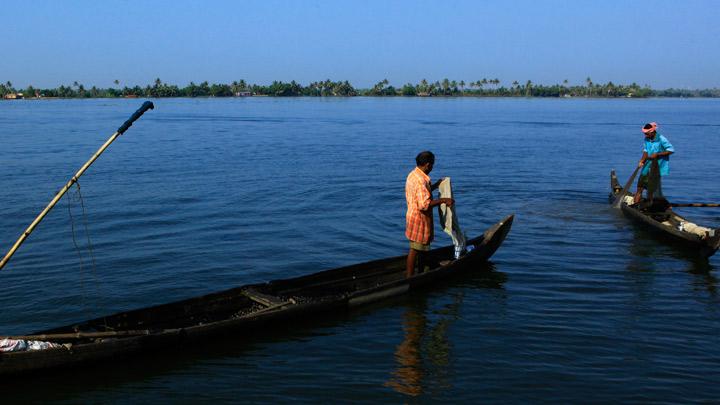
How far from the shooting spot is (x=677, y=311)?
8906mm

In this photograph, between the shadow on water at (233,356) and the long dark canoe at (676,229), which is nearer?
the shadow on water at (233,356)

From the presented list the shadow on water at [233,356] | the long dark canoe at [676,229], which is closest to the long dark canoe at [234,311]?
the shadow on water at [233,356]

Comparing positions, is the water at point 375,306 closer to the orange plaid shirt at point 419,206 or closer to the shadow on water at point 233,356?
the shadow on water at point 233,356

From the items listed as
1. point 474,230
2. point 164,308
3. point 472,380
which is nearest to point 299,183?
point 474,230

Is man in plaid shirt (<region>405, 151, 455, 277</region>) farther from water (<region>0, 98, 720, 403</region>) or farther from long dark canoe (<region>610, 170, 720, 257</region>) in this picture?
long dark canoe (<region>610, 170, 720, 257</region>)

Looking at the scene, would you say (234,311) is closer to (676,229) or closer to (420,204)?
(420,204)

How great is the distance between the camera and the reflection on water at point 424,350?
6.82m

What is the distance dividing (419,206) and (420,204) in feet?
0.14

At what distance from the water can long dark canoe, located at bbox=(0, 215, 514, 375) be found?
257 mm

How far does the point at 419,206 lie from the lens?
8.70 metres

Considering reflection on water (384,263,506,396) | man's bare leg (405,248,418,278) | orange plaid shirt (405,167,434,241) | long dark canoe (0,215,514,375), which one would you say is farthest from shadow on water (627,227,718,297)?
orange plaid shirt (405,167,434,241)

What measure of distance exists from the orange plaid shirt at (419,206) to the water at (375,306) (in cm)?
106

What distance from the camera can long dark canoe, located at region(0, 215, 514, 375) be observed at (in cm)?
655

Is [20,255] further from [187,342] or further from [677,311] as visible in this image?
[677,311]
